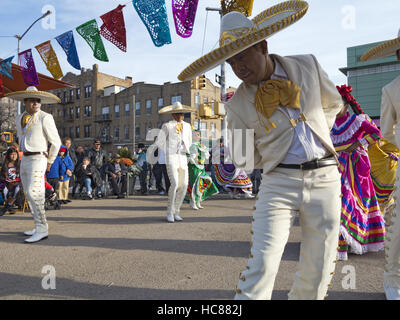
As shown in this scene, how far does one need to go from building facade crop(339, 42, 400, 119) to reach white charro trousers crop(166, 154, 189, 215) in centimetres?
2654

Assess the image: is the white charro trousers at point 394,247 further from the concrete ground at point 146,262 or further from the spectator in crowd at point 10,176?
the spectator in crowd at point 10,176

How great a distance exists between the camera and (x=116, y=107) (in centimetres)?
5025

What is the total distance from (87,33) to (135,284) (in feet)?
20.3

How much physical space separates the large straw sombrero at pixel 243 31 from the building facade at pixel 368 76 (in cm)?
2975

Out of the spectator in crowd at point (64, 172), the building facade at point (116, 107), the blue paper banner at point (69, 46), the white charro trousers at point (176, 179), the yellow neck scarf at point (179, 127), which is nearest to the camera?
the white charro trousers at point (176, 179)

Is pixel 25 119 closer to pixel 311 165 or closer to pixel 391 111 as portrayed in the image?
pixel 311 165

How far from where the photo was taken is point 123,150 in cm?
1361

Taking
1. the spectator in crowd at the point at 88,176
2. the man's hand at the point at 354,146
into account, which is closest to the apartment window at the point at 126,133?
the spectator in crowd at the point at 88,176

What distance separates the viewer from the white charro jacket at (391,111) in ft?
10.0

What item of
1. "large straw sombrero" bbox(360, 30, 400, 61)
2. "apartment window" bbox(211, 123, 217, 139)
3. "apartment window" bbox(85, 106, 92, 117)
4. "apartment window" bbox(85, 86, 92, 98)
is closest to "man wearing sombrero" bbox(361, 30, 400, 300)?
"large straw sombrero" bbox(360, 30, 400, 61)

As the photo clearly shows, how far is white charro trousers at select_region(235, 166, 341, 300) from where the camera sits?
76.8 inches

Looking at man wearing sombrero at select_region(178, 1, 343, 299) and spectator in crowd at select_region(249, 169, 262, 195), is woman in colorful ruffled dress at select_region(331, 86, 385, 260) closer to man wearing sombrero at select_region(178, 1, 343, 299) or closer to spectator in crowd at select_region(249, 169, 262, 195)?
man wearing sombrero at select_region(178, 1, 343, 299)

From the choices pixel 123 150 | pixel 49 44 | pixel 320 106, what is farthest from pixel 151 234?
pixel 123 150
